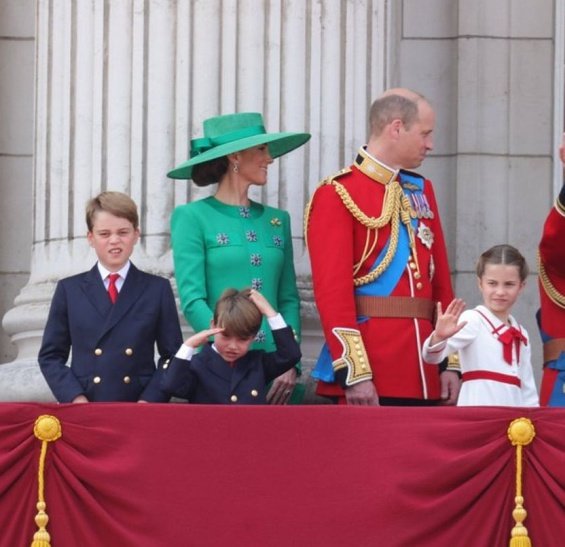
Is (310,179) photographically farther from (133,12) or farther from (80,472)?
(80,472)

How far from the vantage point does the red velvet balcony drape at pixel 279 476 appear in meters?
6.81

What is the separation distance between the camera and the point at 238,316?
751cm

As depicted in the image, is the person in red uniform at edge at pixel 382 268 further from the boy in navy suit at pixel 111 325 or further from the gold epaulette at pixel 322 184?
the boy in navy suit at pixel 111 325

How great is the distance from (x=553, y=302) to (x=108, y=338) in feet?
5.35

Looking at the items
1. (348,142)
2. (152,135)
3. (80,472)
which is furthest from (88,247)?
(80,472)

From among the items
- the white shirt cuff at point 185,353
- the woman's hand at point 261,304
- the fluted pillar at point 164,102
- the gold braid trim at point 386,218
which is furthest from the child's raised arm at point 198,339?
the fluted pillar at point 164,102

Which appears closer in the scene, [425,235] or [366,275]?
[366,275]

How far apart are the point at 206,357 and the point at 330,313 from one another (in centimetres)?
48

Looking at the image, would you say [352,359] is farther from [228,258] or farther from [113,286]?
[113,286]

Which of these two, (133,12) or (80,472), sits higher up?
(133,12)

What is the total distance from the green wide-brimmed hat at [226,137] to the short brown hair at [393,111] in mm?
360

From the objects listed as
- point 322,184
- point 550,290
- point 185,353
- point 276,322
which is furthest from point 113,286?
point 550,290

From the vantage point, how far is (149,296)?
771 centimetres

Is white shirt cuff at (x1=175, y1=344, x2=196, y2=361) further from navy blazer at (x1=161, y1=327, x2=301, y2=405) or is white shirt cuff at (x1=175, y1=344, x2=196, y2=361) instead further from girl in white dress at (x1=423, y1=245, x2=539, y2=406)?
girl in white dress at (x1=423, y1=245, x2=539, y2=406)
